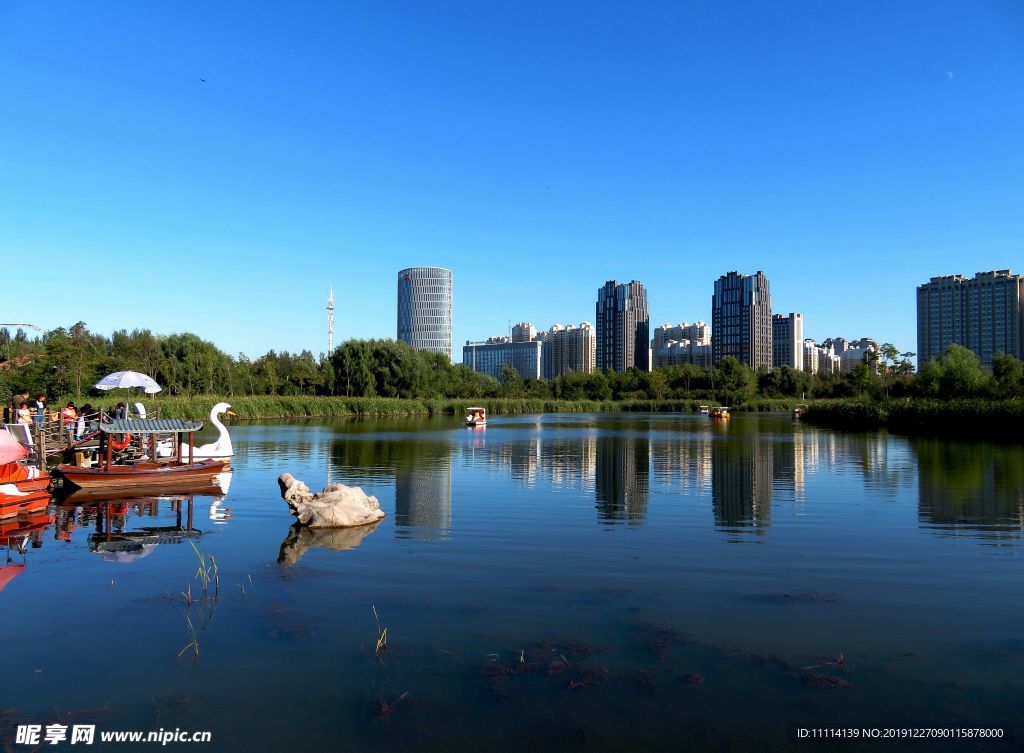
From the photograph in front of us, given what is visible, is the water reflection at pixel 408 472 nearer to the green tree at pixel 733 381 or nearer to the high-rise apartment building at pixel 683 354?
the green tree at pixel 733 381

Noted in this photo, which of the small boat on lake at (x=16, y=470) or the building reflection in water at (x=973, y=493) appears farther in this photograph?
the building reflection in water at (x=973, y=493)

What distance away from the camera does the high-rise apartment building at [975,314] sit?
100 m

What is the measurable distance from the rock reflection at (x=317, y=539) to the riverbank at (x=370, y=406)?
2809 cm

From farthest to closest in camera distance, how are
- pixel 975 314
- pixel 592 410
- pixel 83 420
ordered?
pixel 975 314
pixel 592 410
pixel 83 420

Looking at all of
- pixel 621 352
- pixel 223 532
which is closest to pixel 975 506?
pixel 223 532

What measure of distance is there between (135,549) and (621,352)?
476 feet

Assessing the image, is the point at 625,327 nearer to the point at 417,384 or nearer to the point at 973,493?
the point at 417,384

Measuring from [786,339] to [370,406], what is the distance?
110474mm

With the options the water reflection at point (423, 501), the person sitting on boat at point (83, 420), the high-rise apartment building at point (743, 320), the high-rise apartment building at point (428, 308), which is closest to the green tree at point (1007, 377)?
the water reflection at point (423, 501)

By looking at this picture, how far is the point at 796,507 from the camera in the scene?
1445cm

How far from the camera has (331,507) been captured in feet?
38.4

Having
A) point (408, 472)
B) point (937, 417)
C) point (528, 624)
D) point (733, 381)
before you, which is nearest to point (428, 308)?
point (733, 381)

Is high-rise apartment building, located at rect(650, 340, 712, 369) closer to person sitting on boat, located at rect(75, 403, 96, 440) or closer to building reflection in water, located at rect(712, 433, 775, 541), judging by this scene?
building reflection in water, located at rect(712, 433, 775, 541)

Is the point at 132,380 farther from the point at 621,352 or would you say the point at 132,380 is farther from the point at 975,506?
the point at 621,352
